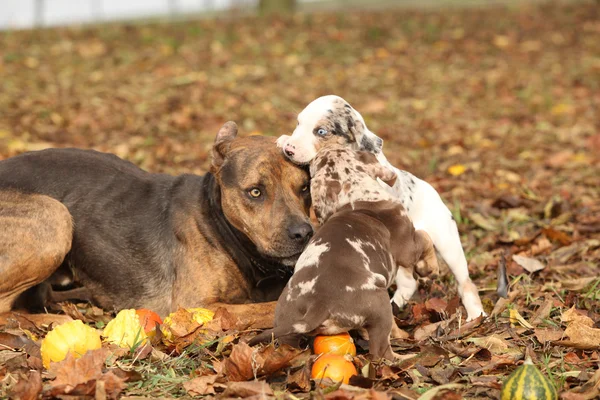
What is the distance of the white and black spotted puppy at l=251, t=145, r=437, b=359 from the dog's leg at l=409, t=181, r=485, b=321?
334mm

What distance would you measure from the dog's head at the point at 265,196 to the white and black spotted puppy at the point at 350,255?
0.24 meters

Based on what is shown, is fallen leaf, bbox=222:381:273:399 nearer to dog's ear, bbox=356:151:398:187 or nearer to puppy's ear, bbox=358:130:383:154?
dog's ear, bbox=356:151:398:187

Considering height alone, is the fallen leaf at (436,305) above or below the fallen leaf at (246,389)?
below

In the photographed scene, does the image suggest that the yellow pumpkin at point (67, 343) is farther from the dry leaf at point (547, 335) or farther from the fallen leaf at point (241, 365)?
the dry leaf at point (547, 335)

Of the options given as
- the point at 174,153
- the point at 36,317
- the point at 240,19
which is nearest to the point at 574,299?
the point at 36,317

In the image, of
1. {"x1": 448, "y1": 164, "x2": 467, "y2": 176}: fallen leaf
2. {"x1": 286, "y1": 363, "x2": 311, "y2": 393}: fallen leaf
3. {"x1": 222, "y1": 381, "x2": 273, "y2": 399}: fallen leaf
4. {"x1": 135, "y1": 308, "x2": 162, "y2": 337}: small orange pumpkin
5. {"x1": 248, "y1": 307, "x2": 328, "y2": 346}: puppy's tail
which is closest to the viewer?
{"x1": 222, "y1": 381, "x2": 273, "y2": 399}: fallen leaf

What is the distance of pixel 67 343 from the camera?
191 inches

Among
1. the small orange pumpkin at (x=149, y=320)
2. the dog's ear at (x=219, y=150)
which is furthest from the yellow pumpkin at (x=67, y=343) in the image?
the dog's ear at (x=219, y=150)

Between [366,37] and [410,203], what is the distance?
595 inches

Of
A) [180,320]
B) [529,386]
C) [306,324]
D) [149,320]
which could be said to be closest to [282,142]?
[180,320]

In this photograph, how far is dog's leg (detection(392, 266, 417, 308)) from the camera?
6277 mm

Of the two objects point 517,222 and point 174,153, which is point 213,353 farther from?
point 174,153

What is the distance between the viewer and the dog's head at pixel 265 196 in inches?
→ 217

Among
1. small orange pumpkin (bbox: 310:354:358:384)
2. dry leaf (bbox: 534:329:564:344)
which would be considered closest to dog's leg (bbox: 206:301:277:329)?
small orange pumpkin (bbox: 310:354:358:384)
